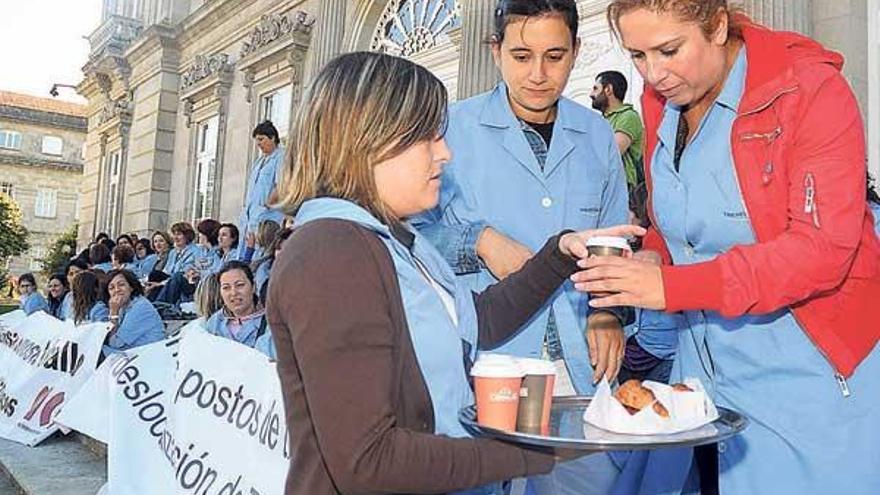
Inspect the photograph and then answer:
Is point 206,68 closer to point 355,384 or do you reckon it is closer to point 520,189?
point 520,189

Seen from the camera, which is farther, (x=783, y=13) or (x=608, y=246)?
(x=783, y=13)

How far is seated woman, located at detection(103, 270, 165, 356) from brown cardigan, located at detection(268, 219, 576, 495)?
5.79 metres

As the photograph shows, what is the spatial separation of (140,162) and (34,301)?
9530 millimetres

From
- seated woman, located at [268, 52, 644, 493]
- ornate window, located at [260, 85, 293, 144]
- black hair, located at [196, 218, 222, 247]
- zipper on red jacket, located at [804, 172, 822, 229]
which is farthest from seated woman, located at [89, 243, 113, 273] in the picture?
zipper on red jacket, located at [804, 172, 822, 229]

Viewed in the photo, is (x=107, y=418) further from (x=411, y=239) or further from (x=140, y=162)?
(x=140, y=162)

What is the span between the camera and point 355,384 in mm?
1230

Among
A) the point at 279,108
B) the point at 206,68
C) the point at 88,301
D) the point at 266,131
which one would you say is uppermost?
the point at 206,68

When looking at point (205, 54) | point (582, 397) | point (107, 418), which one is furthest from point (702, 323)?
point (205, 54)

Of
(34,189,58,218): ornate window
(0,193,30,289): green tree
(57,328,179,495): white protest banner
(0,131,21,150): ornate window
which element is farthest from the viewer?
(34,189,58,218): ornate window

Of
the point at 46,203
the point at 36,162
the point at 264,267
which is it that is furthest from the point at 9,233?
the point at 264,267

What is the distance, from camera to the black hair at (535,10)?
223cm

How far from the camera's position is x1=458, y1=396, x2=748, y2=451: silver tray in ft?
4.22

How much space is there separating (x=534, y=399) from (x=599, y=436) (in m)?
0.14

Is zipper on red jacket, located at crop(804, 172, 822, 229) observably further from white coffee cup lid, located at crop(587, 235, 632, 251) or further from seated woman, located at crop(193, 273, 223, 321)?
seated woman, located at crop(193, 273, 223, 321)
